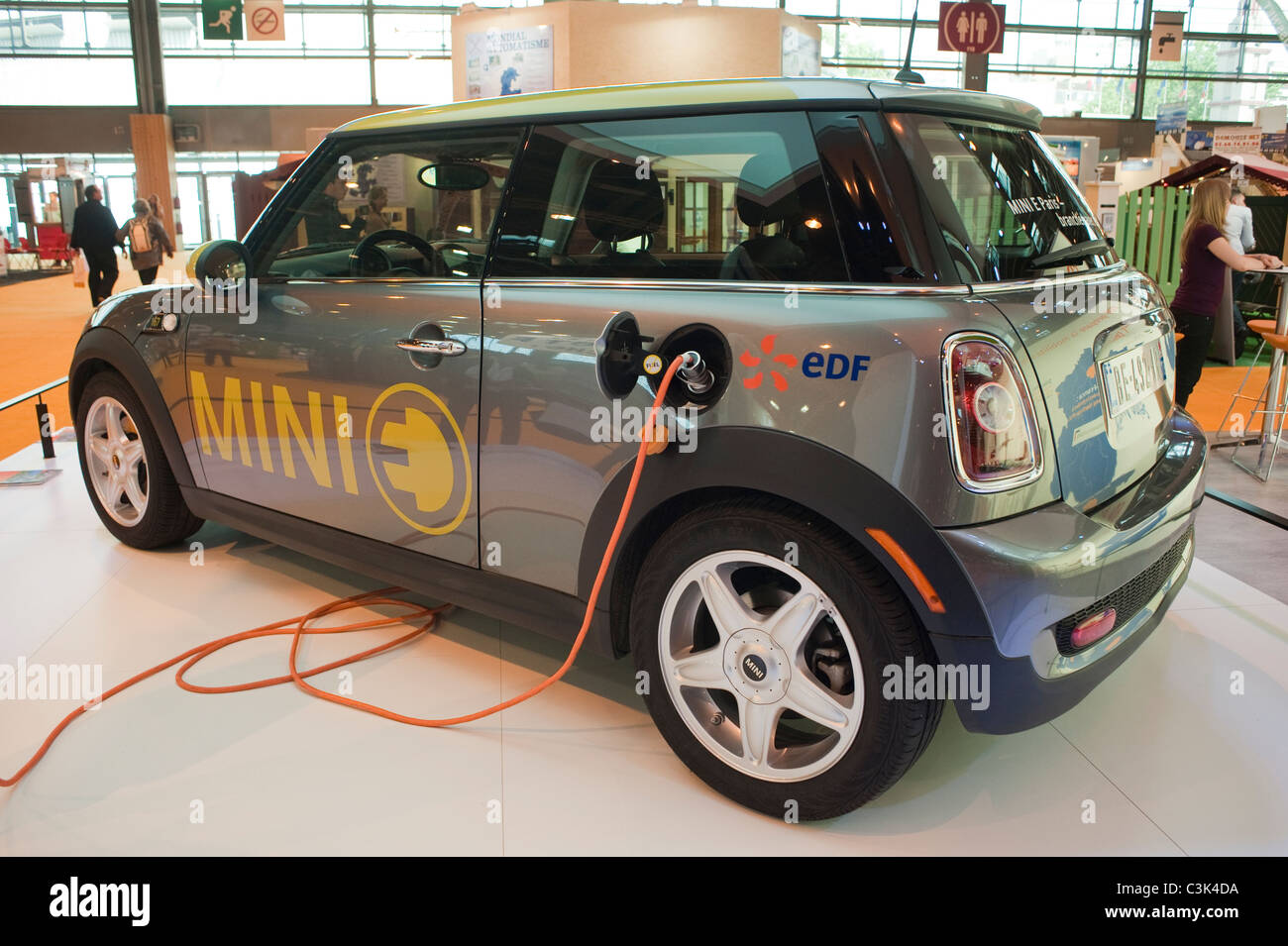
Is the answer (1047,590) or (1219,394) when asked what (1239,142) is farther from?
(1047,590)

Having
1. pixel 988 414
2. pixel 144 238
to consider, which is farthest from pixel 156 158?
pixel 988 414

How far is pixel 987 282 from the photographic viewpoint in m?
1.72

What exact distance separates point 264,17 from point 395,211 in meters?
11.7

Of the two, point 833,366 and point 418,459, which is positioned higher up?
point 833,366

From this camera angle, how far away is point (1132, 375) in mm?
1985

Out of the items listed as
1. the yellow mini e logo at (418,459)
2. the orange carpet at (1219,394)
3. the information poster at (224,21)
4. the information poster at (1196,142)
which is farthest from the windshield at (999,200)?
the information poster at (1196,142)

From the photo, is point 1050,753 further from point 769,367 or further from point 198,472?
point 198,472

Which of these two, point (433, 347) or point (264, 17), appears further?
point (264, 17)

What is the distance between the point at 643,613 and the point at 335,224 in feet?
4.62

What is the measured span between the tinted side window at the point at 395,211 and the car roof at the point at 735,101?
0.21ft

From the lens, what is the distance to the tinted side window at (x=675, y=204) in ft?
5.93

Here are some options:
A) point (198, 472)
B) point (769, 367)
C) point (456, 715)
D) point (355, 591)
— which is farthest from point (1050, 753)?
point (198, 472)

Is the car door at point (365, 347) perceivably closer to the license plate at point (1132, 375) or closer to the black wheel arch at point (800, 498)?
the black wheel arch at point (800, 498)

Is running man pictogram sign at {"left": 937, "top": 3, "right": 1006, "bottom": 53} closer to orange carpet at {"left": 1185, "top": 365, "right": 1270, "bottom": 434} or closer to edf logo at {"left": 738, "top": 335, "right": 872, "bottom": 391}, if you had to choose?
orange carpet at {"left": 1185, "top": 365, "right": 1270, "bottom": 434}
